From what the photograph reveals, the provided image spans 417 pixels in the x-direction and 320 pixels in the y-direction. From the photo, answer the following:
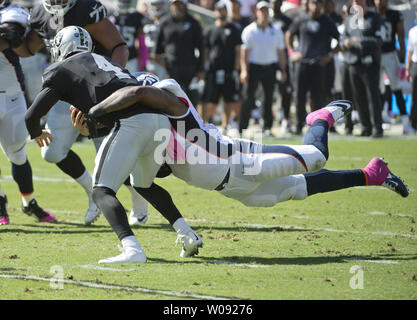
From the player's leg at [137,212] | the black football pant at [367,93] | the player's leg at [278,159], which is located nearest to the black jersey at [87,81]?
the player's leg at [278,159]

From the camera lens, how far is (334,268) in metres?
4.92

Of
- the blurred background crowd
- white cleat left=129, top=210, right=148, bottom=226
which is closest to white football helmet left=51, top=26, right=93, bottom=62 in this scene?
white cleat left=129, top=210, right=148, bottom=226

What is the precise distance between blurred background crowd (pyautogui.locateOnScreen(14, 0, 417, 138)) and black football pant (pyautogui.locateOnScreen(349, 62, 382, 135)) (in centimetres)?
2

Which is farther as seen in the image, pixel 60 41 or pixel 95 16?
pixel 95 16

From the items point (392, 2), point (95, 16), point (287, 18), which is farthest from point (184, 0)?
point (95, 16)

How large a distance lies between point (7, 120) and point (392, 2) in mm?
12025

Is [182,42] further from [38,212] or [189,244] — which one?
[189,244]

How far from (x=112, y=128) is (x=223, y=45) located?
8.58m

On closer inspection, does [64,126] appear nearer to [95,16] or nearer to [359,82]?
[95,16]

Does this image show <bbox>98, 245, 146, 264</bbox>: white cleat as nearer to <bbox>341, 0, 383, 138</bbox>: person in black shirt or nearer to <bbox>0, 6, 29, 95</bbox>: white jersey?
<bbox>0, 6, 29, 95</bbox>: white jersey

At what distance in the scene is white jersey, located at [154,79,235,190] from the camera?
17.2 feet

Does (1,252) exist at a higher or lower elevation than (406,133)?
higher

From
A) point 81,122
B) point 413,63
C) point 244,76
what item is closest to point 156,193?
point 81,122

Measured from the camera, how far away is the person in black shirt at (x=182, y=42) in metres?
13.4
